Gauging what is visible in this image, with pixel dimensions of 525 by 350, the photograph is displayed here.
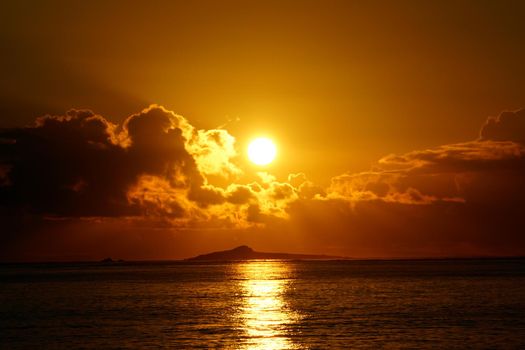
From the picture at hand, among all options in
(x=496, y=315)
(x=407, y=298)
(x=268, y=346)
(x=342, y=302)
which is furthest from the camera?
(x=407, y=298)

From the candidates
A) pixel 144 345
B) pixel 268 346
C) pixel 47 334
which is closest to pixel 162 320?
pixel 47 334

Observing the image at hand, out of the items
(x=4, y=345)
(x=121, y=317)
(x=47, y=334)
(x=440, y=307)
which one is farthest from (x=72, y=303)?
(x=440, y=307)

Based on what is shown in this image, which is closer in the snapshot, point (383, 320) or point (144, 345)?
point (144, 345)

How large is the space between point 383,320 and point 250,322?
15.6 meters

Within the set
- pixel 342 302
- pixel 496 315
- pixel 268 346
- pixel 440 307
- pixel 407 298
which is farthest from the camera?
pixel 407 298

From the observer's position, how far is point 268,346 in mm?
60562

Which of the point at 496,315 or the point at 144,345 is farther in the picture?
the point at 496,315

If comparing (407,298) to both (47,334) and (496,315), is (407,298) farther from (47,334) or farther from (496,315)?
(47,334)

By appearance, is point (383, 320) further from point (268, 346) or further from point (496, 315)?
point (268, 346)

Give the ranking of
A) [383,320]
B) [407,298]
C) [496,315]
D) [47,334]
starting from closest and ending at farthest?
[47,334], [383,320], [496,315], [407,298]

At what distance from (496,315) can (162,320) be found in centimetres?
4138

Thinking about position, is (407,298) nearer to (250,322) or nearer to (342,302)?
(342,302)

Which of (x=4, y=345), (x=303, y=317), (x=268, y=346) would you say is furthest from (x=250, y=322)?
(x=4, y=345)

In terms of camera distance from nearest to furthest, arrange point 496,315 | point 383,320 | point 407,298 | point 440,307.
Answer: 1. point 383,320
2. point 496,315
3. point 440,307
4. point 407,298
